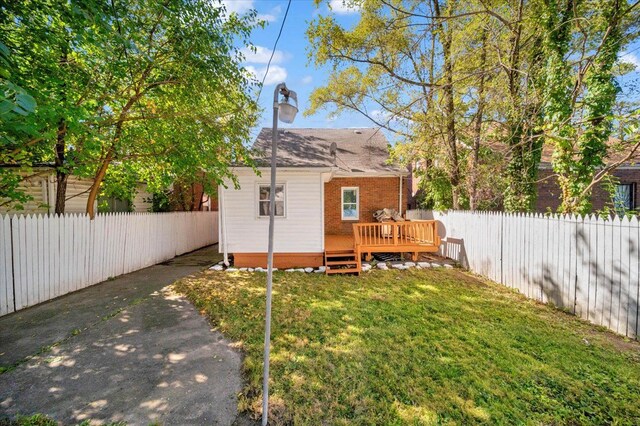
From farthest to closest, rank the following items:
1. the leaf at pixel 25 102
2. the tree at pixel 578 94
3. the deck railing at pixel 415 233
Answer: the deck railing at pixel 415 233 < the tree at pixel 578 94 < the leaf at pixel 25 102

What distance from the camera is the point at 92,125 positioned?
5.37 m

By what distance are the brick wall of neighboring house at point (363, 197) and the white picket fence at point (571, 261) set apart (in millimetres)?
4645

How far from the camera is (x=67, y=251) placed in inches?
229

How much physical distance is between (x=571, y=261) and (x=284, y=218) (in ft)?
21.9

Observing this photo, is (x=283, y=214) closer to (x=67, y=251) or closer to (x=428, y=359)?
(x=67, y=251)

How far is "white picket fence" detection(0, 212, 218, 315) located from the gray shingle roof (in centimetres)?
438

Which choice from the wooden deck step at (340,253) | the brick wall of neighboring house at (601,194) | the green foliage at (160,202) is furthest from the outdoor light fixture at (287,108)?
the brick wall of neighboring house at (601,194)

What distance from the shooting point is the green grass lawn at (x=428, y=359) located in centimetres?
263

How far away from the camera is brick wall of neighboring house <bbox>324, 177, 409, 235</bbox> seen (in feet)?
39.5

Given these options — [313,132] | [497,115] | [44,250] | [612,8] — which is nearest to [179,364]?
[44,250]

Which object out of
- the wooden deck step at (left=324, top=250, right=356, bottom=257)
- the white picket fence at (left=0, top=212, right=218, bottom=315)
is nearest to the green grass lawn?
the wooden deck step at (left=324, top=250, right=356, bottom=257)

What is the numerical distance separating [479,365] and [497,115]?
881cm

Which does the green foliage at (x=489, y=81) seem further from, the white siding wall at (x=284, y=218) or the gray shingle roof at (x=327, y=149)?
the white siding wall at (x=284, y=218)

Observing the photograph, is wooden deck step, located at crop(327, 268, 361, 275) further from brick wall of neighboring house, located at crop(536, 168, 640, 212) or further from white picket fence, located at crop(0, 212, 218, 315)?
brick wall of neighboring house, located at crop(536, 168, 640, 212)
